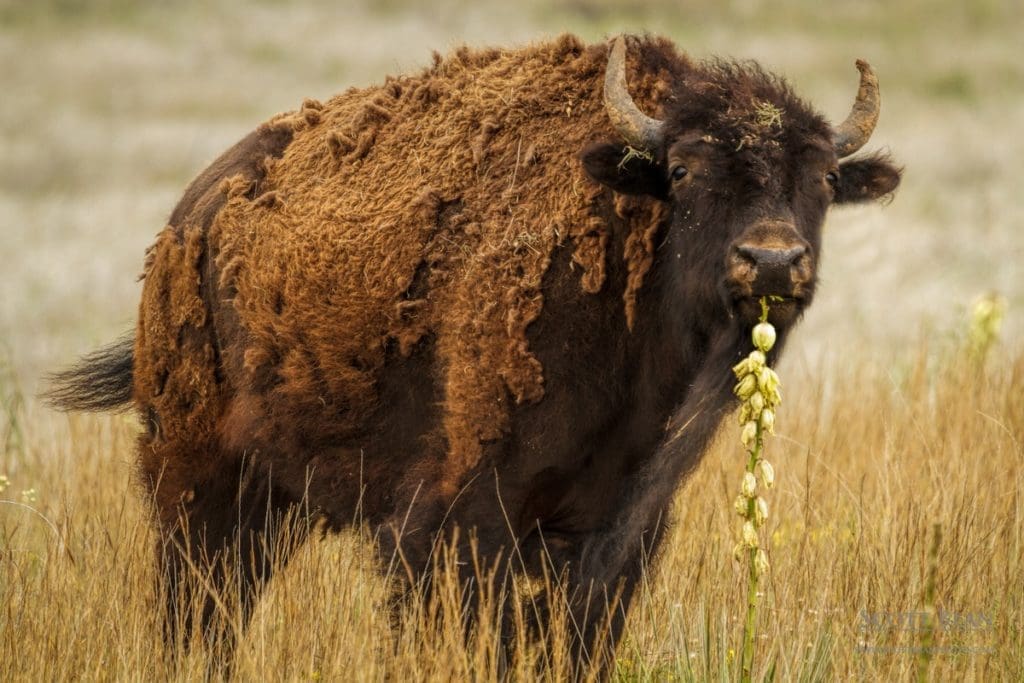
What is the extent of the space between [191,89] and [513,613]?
23520mm

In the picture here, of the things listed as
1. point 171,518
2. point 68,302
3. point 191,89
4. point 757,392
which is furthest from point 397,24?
point 757,392

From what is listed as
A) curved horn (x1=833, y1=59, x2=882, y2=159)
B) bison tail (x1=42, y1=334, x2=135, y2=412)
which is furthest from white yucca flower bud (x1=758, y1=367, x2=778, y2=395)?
bison tail (x1=42, y1=334, x2=135, y2=412)

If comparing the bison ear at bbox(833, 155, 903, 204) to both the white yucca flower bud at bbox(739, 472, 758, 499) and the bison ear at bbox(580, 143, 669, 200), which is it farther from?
the white yucca flower bud at bbox(739, 472, 758, 499)

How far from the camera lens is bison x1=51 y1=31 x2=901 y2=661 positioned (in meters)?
5.15

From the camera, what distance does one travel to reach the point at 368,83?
437 inches

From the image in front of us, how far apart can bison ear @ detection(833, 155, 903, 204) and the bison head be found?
216 millimetres

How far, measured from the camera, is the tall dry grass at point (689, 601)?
4.88 m

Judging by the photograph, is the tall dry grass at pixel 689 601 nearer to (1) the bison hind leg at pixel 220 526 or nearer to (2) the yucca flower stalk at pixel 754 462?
(1) the bison hind leg at pixel 220 526

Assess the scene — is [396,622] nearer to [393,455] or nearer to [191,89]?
[393,455]

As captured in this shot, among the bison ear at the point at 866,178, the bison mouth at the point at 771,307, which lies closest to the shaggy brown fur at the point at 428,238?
the bison mouth at the point at 771,307

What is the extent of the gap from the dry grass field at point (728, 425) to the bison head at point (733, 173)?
2.85 ft

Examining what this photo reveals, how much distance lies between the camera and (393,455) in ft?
18.8

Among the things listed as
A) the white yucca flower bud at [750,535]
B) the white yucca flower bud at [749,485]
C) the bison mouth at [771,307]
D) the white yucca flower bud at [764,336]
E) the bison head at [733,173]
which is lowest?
the white yucca flower bud at [750,535]

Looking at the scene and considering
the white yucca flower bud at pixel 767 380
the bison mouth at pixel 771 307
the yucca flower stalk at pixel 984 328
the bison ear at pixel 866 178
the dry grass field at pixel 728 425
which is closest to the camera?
the white yucca flower bud at pixel 767 380
